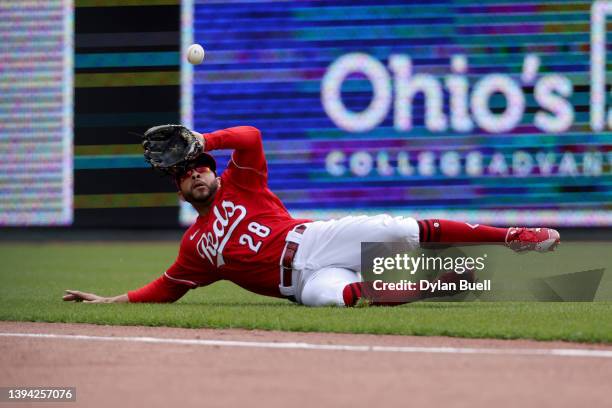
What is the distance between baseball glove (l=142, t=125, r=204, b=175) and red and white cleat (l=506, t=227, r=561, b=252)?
1.73 metres

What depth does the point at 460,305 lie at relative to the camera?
6441 mm

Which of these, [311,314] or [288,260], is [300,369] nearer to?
[311,314]

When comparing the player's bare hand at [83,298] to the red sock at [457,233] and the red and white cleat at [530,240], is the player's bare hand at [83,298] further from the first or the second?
the red and white cleat at [530,240]

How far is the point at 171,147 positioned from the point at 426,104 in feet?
26.0

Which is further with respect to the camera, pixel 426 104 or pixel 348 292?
pixel 426 104

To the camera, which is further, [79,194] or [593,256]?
[79,194]

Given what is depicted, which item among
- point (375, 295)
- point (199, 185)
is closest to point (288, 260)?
point (375, 295)

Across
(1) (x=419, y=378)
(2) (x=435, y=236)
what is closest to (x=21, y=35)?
(2) (x=435, y=236)

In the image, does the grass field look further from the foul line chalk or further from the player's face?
the player's face

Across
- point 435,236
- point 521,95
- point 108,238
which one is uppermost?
point 521,95

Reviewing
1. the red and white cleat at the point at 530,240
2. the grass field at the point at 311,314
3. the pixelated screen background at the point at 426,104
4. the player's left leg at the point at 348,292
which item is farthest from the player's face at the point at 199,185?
the pixelated screen background at the point at 426,104

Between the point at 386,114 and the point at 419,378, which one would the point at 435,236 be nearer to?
the point at 419,378

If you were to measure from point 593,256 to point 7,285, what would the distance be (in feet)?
17.8

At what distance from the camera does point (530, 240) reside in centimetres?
638
